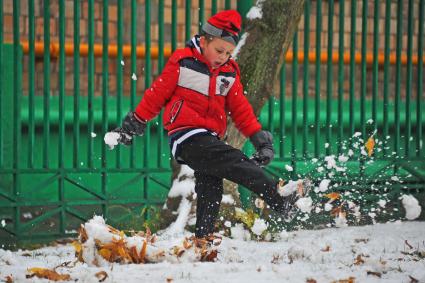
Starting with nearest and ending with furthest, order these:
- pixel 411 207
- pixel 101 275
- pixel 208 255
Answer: pixel 101 275
pixel 208 255
pixel 411 207

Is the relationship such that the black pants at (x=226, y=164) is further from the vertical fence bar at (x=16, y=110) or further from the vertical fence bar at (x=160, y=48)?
the vertical fence bar at (x=16, y=110)

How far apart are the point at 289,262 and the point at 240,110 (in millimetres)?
1030

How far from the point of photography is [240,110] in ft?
18.7

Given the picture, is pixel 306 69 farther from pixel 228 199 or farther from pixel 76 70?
pixel 76 70

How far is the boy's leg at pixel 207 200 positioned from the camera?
18.8 ft

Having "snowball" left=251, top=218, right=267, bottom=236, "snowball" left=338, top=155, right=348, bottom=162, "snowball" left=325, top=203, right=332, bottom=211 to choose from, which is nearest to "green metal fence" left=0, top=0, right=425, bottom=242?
"snowball" left=338, top=155, right=348, bottom=162

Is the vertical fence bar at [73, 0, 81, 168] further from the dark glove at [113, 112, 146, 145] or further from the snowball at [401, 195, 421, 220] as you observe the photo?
the snowball at [401, 195, 421, 220]

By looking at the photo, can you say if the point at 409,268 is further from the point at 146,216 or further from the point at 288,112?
the point at 288,112

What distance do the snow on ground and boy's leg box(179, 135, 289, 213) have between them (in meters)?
0.41

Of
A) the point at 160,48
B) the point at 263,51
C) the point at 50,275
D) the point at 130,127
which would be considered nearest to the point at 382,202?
the point at 263,51

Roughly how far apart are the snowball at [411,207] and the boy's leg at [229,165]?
209 centimetres

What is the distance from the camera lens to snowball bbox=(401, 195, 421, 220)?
731 centimetres

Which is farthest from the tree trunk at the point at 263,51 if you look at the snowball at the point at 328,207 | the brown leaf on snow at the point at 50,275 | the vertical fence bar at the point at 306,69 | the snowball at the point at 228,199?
the brown leaf on snow at the point at 50,275

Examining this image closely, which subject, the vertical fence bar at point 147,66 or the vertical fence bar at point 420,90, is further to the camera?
the vertical fence bar at point 420,90
